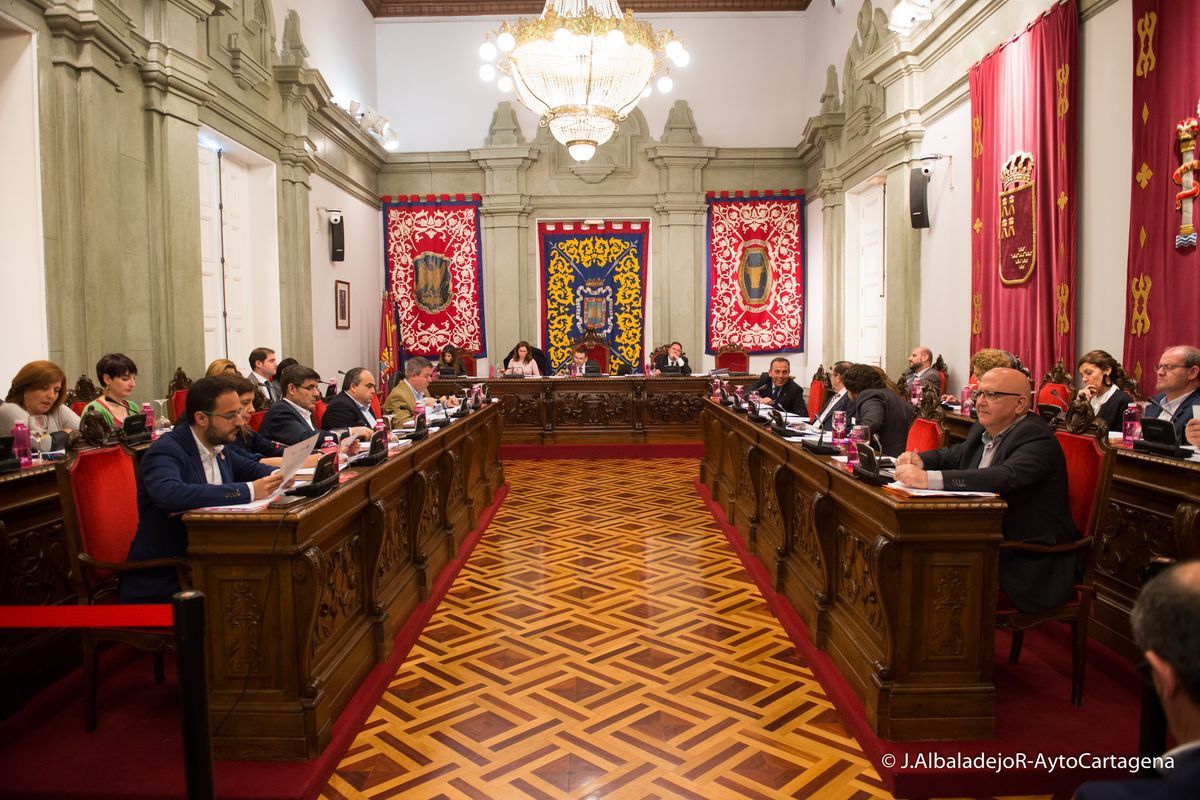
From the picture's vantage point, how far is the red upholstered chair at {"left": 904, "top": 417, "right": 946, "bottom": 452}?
3807 millimetres

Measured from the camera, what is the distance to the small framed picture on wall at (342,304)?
35.1 ft

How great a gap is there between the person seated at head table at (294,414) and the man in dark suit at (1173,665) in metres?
4.02

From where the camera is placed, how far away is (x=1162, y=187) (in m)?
4.81

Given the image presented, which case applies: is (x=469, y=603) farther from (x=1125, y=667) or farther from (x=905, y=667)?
(x=1125, y=667)

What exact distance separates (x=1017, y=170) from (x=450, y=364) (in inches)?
288

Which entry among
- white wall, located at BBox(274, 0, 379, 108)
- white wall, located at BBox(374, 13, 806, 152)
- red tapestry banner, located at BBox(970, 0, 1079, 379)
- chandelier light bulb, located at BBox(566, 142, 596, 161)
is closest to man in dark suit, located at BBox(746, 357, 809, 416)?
red tapestry banner, located at BBox(970, 0, 1079, 379)

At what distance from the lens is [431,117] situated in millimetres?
12969

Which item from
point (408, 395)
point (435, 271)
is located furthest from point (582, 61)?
point (435, 271)

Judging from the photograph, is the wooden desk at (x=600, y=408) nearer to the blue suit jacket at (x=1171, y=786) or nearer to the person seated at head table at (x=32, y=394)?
the person seated at head table at (x=32, y=394)

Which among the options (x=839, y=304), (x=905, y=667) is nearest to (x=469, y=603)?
(x=905, y=667)

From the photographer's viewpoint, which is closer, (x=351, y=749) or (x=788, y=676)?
(x=351, y=749)

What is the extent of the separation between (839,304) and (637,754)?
9.53 meters

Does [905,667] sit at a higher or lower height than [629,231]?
lower

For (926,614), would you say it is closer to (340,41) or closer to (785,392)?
(785,392)
